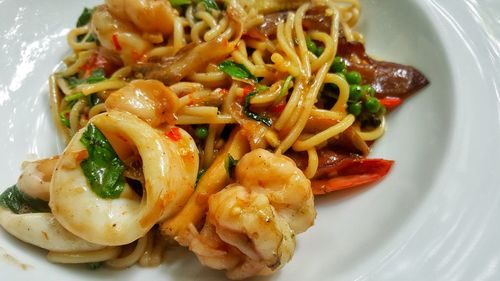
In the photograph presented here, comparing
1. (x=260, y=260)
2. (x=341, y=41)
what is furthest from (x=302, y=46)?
(x=260, y=260)

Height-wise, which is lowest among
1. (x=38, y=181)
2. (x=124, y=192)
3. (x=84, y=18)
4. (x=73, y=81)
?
(x=73, y=81)

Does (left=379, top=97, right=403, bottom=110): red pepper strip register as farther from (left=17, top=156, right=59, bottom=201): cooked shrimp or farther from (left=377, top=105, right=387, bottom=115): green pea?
(left=17, top=156, right=59, bottom=201): cooked shrimp

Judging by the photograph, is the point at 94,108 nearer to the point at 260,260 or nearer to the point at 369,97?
the point at 260,260

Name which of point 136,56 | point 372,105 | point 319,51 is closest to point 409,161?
point 372,105

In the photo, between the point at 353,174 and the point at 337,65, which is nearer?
the point at 353,174

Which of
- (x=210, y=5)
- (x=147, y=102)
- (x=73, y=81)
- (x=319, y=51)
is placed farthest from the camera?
(x=73, y=81)

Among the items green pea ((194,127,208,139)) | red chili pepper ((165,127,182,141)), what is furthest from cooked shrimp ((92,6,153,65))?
red chili pepper ((165,127,182,141))

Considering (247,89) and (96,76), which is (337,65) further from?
(96,76)
